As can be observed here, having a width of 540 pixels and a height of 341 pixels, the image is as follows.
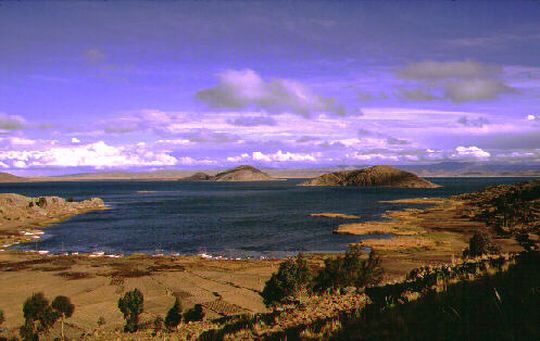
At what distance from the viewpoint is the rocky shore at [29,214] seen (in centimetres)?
8419

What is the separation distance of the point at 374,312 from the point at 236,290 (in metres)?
28.3

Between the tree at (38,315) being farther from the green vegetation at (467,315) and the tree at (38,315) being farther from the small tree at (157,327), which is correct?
the green vegetation at (467,315)

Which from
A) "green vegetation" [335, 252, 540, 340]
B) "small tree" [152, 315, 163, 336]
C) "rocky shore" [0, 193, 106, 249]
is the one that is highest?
"green vegetation" [335, 252, 540, 340]

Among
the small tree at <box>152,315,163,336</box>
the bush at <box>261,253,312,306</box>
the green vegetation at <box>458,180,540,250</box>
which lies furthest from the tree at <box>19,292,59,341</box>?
the green vegetation at <box>458,180,540,250</box>

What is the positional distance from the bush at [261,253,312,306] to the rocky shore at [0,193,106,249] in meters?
59.8

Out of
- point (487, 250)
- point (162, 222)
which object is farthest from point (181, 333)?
point (162, 222)

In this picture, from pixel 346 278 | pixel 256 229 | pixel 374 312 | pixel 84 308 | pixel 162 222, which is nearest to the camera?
pixel 374 312

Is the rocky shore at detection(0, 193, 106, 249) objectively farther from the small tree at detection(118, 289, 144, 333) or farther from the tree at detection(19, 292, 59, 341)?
the small tree at detection(118, 289, 144, 333)

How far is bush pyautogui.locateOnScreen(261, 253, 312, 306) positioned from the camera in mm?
30567

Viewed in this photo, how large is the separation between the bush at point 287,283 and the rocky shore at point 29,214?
5983 cm

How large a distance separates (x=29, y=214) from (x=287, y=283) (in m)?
107

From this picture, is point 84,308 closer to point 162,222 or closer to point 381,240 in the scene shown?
point 381,240

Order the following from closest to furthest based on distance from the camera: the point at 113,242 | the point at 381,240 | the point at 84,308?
the point at 84,308, the point at 381,240, the point at 113,242

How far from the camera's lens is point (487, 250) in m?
41.2
